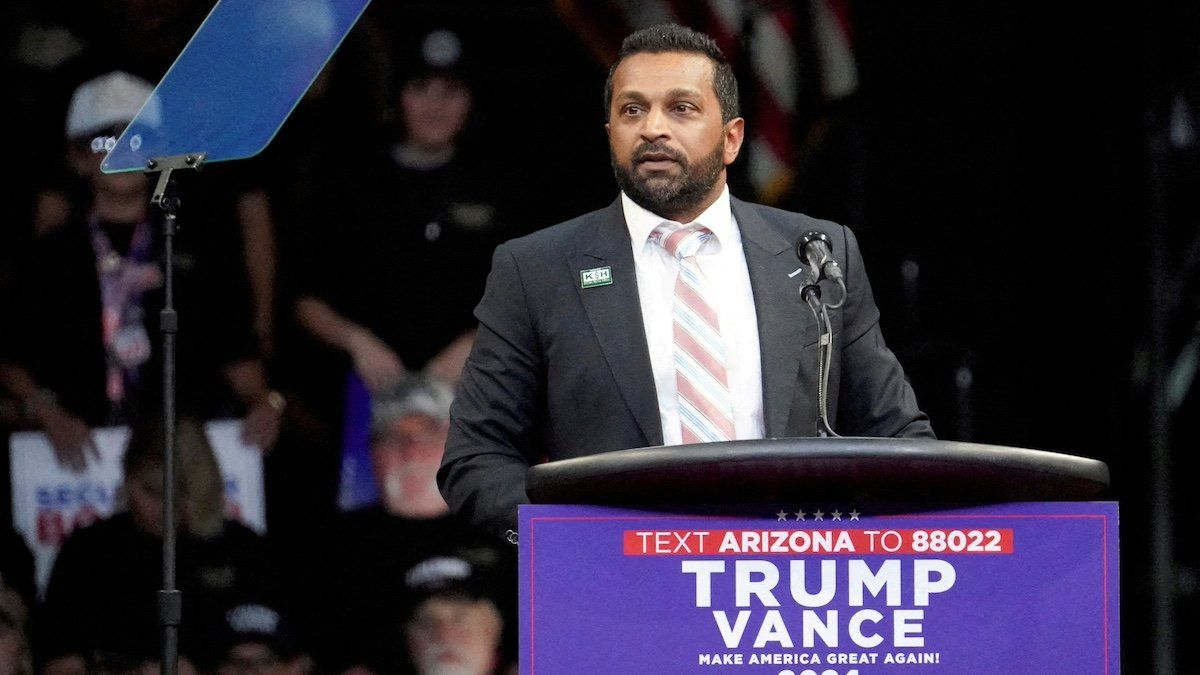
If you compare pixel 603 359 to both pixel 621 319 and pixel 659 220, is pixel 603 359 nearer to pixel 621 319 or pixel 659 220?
pixel 621 319

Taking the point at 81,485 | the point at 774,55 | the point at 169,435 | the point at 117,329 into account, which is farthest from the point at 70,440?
the point at 774,55

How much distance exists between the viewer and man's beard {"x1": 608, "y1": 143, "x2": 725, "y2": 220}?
85.4 inches

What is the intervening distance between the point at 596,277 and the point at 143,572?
2.35m

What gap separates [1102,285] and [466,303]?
5.23 ft

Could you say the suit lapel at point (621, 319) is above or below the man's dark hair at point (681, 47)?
below

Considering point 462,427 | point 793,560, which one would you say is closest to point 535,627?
point 793,560

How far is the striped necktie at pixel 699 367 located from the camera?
6.88 feet

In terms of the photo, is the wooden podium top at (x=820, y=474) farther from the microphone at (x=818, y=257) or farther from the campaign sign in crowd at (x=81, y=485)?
the campaign sign in crowd at (x=81, y=485)

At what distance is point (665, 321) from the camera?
7.06ft

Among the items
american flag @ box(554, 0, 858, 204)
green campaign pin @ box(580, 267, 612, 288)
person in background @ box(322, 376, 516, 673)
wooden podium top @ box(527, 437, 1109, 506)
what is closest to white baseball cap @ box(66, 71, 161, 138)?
person in background @ box(322, 376, 516, 673)

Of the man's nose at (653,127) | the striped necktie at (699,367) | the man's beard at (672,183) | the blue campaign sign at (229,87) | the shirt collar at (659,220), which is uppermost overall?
the blue campaign sign at (229,87)

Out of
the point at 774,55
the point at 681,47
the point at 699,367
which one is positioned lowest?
the point at 699,367

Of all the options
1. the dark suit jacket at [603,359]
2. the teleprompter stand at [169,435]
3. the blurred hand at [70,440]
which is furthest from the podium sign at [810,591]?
the blurred hand at [70,440]

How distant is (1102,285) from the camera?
4.14 metres
